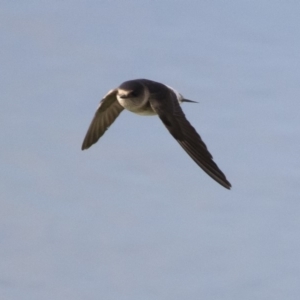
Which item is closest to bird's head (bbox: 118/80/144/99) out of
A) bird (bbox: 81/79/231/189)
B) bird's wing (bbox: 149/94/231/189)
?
bird (bbox: 81/79/231/189)

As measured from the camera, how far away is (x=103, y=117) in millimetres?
16312

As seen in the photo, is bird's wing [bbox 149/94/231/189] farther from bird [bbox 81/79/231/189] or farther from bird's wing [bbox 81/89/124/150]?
bird's wing [bbox 81/89/124/150]

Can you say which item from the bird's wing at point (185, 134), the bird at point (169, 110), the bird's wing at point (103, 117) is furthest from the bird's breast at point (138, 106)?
the bird's wing at point (103, 117)

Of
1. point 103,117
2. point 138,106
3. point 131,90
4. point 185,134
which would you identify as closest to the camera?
point 185,134

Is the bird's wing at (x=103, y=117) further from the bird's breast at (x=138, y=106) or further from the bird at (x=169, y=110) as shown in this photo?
the bird's breast at (x=138, y=106)

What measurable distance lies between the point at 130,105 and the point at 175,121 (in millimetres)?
752

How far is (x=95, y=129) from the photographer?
16.5 m

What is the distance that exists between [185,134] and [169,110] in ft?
1.74

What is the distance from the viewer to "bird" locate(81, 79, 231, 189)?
13634 mm

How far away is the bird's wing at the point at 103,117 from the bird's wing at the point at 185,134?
1500mm

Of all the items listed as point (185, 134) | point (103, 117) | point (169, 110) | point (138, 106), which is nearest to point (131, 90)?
point (138, 106)

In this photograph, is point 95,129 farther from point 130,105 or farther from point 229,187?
point 229,187

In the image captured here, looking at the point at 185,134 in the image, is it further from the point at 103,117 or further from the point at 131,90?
the point at 103,117

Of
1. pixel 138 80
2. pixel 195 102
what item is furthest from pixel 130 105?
pixel 195 102
